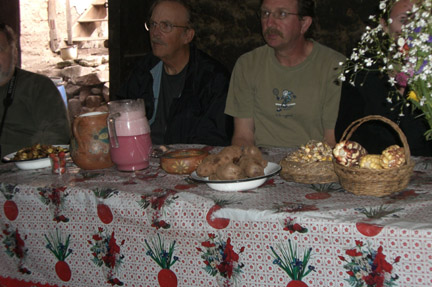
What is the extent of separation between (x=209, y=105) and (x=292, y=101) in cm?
56

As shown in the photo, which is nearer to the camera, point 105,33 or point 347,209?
point 347,209

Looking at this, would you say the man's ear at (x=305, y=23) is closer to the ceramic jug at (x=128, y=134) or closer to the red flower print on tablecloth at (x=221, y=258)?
the ceramic jug at (x=128, y=134)

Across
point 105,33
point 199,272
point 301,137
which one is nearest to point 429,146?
point 301,137

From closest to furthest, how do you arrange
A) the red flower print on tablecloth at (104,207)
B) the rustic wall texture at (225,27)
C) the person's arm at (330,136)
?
the red flower print on tablecloth at (104,207), the person's arm at (330,136), the rustic wall texture at (225,27)

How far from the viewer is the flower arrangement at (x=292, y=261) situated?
4.01 ft

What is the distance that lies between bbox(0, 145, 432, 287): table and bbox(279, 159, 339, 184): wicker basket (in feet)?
0.11

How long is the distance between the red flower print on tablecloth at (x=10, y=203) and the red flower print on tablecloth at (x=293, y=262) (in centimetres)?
95

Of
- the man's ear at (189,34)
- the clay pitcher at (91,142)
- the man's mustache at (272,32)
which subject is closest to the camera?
the clay pitcher at (91,142)

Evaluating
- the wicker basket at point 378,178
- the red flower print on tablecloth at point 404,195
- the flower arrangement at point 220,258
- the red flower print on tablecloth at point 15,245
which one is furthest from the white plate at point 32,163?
the red flower print on tablecloth at point 404,195

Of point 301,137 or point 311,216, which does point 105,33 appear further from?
point 311,216

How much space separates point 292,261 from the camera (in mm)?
1239

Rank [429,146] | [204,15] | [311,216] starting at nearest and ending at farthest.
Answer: [311,216] < [429,146] < [204,15]

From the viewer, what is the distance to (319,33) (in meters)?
3.61

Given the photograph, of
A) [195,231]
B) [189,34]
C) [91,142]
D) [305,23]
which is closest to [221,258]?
[195,231]
